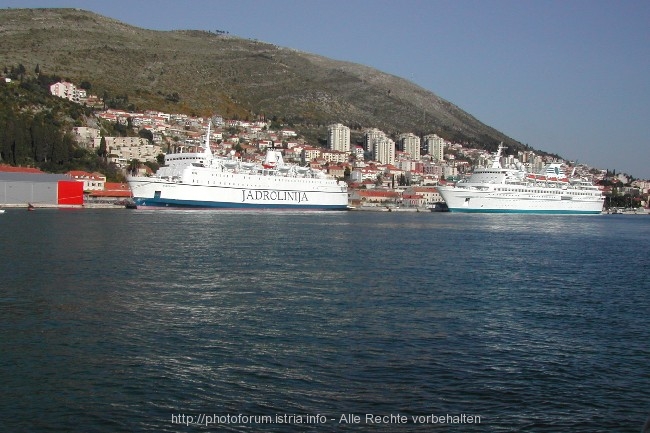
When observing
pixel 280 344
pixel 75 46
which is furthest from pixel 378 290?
pixel 75 46

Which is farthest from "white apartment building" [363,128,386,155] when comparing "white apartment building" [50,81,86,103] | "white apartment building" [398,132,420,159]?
"white apartment building" [50,81,86,103]

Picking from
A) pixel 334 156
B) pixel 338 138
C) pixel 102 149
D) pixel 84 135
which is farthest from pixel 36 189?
pixel 338 138

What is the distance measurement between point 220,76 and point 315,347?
132 m

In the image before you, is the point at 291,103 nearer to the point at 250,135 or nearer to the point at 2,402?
the point at 250,135

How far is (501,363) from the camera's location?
27.1 ft

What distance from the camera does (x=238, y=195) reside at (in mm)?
54594

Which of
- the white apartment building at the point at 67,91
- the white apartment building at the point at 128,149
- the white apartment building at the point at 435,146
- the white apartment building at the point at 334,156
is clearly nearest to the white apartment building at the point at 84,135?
the white apartment building at the point at 128,149

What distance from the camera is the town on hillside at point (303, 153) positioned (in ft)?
230

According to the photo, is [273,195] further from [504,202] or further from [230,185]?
[504,202]

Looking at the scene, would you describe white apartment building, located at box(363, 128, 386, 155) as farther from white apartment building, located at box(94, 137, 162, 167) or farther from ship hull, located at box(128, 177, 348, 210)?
ship hull, located at box(128, 177, 348, 210)

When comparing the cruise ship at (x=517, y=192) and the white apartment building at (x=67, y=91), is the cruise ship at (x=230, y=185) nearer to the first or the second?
the cruise ship at (x=517, y=192)

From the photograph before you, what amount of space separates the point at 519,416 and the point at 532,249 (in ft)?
65.0

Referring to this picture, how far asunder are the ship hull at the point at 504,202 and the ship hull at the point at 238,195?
1033cm

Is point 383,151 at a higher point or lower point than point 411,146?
lower
